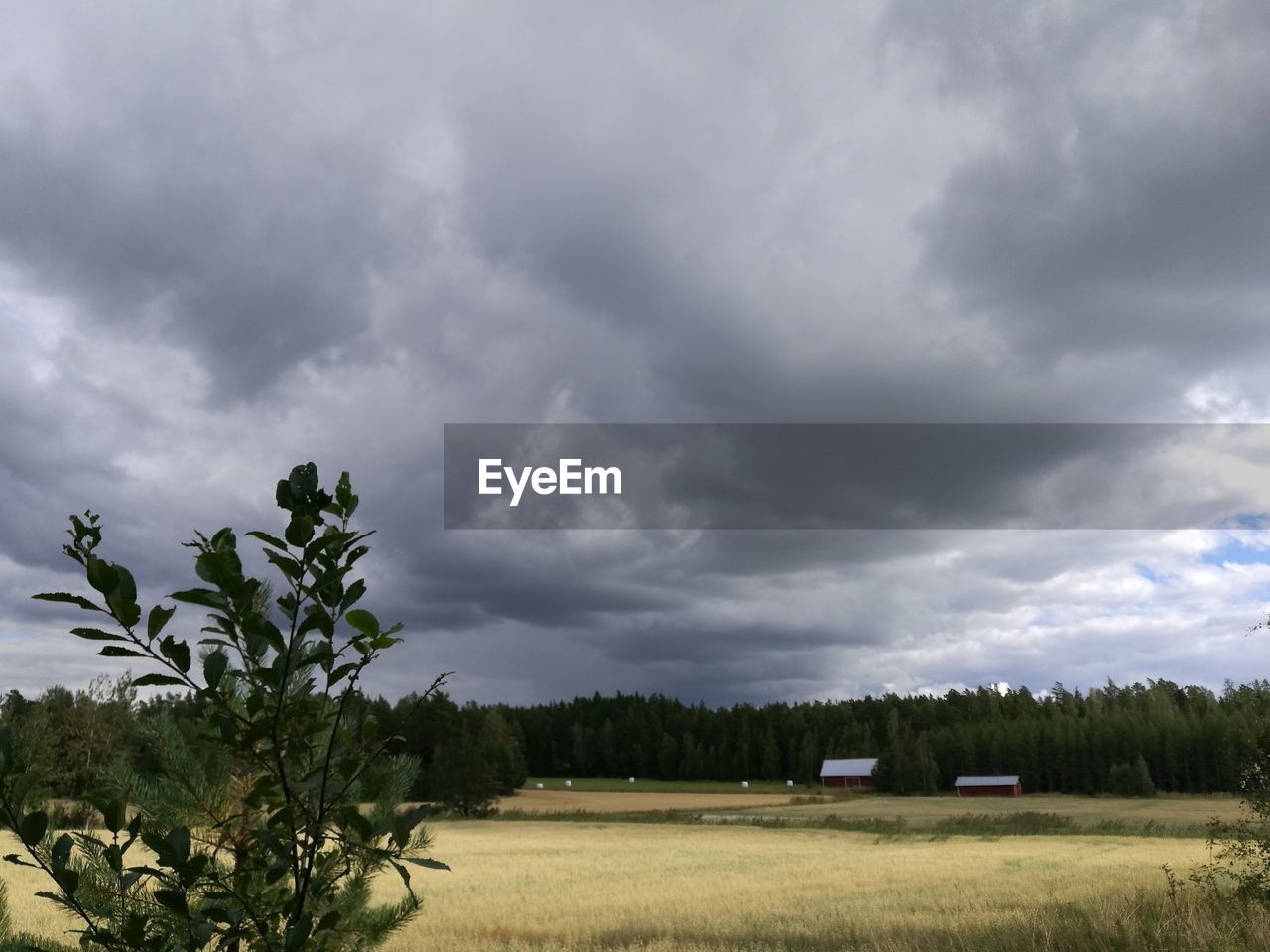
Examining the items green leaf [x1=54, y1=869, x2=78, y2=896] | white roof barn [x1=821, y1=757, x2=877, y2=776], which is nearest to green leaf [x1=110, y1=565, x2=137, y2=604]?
green leaf [x1=54, y1=869, x2=78, y2=896]

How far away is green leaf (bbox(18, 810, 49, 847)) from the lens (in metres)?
2.18

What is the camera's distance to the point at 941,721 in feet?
495

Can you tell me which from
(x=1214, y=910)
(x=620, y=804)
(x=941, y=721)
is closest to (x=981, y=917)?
(x=1214, y=910)

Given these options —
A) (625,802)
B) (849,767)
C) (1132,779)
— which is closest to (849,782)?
(849,767)

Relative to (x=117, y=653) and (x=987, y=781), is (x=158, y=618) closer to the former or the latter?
(x=117, y=653)

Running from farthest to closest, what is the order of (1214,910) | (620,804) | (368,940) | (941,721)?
(941,721) < (620,804) < (1214,910) < (368,940)

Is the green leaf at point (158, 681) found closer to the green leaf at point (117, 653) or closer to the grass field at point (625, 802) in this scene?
the green leaf at point (117, 653)

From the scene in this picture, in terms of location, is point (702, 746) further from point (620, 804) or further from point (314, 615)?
point (314, 615)

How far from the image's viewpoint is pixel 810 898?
24.4 metres

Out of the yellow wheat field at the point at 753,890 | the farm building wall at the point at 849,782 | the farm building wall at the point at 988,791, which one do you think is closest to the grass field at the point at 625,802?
the farm building wall at the point at 849,782

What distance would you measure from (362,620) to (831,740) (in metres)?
146

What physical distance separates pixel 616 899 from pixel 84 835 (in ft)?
79.3

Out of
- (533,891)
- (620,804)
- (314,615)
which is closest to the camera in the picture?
(314,615)

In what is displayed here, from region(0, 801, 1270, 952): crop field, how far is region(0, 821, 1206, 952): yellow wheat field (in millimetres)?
74
